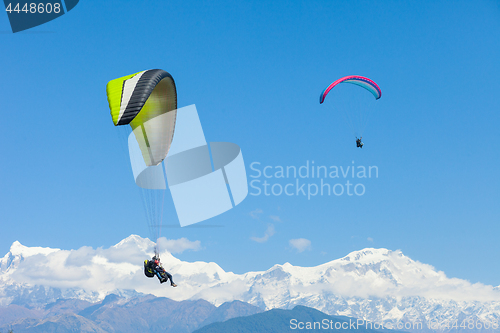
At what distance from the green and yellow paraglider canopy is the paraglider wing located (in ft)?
63.9

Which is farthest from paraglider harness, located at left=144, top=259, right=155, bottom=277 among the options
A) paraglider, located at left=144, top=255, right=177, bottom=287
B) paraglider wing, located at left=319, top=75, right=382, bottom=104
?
paraglider wing, located at left=319, top=75, right=382, bottom=104

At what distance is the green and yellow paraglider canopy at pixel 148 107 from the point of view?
97.0 ft

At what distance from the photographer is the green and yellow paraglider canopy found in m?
29.6

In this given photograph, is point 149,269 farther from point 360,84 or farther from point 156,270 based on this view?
point 360,84

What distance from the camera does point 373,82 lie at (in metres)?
53.4

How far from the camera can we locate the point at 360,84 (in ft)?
177

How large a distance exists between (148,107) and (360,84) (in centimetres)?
2653

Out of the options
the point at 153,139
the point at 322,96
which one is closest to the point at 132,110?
the point at 153,139

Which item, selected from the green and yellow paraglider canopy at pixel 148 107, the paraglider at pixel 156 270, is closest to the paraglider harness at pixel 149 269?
the paraglider at pixel 156 270

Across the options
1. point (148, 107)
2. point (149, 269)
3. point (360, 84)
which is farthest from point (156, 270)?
point (360, 84)

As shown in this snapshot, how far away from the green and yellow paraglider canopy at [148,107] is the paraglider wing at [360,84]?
19473 mm

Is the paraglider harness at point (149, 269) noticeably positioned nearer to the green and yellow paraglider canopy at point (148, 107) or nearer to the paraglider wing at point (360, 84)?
the green and yellow paraglider canopy at point (148, 107)

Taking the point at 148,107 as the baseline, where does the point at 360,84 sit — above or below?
above

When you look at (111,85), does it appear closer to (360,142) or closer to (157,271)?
(157,271)
